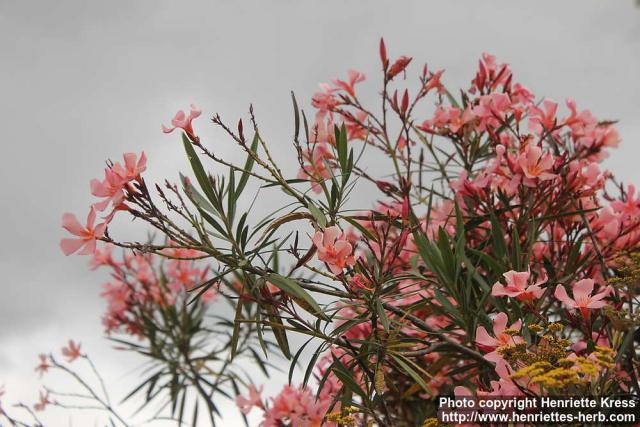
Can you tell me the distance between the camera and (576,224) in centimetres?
214

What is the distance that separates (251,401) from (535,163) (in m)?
1.26

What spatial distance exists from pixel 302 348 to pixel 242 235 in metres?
0.32

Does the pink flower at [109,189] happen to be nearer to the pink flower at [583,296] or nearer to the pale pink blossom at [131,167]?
the pale pink blossom at [131,167]

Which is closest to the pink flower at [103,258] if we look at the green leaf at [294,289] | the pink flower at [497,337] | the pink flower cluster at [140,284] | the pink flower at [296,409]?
the pink flower cluster at [140,284]

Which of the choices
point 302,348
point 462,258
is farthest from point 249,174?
point 462,258

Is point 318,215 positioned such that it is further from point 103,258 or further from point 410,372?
point 103,258

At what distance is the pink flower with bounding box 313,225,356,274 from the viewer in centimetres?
149

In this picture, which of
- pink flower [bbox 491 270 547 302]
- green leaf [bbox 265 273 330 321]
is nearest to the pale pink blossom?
green leaf [bbox 265 273 330 321]

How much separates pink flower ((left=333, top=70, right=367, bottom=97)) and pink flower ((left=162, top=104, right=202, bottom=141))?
744mm

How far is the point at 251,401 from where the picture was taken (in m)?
2.38

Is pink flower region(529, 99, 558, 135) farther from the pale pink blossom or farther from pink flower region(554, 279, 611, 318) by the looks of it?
the pale pink blossom

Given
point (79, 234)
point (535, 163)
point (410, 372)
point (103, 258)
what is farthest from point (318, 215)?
point (103, 258)

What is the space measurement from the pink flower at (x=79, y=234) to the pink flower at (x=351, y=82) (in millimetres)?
1031

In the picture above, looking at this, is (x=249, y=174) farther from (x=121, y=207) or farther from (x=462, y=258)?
(x=462, y=258)
